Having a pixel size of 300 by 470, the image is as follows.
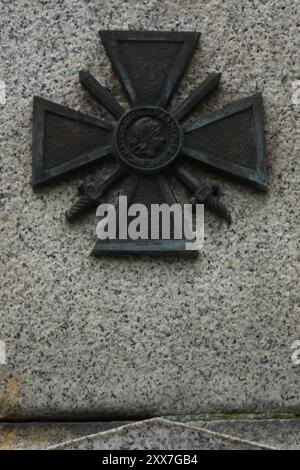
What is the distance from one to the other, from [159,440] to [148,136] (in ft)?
3.02

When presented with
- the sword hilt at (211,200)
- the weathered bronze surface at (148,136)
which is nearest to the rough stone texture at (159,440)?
the weathered bronze surface at (148,136)

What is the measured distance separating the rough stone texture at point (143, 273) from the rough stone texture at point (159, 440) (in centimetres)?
21

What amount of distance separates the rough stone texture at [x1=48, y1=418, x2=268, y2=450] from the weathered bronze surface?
552 mm

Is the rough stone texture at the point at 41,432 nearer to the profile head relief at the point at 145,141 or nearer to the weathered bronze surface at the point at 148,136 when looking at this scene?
the weathered bronze surface at the point at 148,136

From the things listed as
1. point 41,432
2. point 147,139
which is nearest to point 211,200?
point 147,139

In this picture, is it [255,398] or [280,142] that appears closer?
[255,398]

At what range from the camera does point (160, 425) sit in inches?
81.2

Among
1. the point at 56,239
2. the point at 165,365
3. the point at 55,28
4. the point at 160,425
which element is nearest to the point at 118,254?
the point at 56,239

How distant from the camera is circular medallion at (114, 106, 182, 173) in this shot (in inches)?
94.3

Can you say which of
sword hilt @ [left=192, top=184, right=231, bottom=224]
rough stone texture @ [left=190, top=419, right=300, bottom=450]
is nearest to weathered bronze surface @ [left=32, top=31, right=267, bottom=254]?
sword hilt @ [left=192, top=184, right=231, bottom=224]

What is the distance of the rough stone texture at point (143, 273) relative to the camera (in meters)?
2.28

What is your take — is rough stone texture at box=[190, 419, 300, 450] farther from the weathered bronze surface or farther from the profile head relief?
the profile head relief

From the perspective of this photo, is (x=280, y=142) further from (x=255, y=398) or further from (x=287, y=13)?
(x=255, y=398)

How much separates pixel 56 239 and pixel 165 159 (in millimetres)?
419
